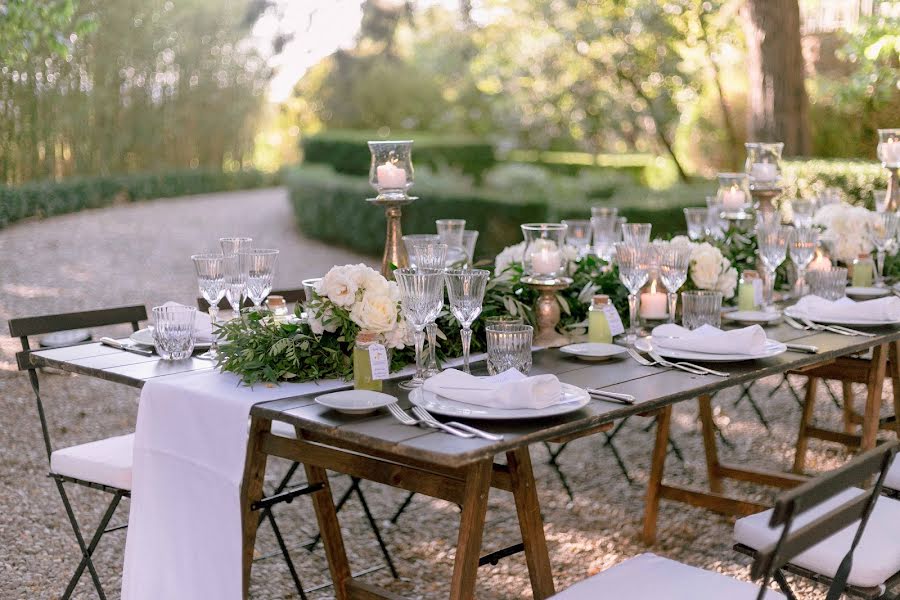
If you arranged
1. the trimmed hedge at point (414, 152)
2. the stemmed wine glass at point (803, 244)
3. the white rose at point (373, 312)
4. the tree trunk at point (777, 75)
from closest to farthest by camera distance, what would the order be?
the white rose at point (373, 312), the stemmed wine glass at point (803, 244), the tree trunk at point (777, 75), the trimmed hedge at point (414, 152)

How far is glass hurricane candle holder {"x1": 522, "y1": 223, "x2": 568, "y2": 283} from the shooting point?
3.25 metres

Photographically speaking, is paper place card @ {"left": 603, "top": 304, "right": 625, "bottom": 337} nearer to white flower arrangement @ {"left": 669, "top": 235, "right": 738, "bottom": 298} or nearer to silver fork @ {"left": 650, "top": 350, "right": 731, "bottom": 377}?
silver fork @ {"left": 650, "top": 350, "right": 731, "bottom": 377}

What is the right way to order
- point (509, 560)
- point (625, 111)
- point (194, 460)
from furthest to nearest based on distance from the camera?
point (625, 111) < point (509, 560) < point (194, 460)

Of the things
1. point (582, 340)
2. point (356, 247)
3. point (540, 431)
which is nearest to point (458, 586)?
point (540, 431)

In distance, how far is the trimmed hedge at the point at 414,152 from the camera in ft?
44.3

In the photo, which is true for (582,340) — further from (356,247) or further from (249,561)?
(356,247)

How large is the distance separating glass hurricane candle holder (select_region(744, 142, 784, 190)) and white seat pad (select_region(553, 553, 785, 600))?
236 centimetres

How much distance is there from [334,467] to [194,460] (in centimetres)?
35

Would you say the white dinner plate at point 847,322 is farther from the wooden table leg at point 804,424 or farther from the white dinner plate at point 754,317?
the wooden table leg at point 804,424

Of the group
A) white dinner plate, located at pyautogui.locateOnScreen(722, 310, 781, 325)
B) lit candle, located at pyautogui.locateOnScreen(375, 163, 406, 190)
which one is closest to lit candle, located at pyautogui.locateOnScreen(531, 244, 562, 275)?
lit candle, located at pyautogui.locateOnScreen(375, 163, 406, 190)

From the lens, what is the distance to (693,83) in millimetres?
12984

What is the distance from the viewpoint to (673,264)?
3322 mm

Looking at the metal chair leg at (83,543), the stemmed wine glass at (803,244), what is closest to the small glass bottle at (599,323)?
the stemmed wine glass at (803,244)

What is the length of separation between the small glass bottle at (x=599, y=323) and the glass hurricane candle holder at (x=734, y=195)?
1439mm
